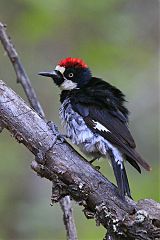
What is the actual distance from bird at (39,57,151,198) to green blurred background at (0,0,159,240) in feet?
3.84

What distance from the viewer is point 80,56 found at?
5383 millimetres

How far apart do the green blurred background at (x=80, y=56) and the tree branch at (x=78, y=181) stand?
64.4 inches

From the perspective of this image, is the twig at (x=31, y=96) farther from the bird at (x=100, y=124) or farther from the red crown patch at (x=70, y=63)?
the red crown patch at (x=70, y=63)

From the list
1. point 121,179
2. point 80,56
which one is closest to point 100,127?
point 121,179

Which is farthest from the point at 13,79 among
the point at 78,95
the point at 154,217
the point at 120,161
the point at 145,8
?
the point at 154,217

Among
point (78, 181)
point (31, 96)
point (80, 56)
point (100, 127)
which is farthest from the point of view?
point (80, 56)

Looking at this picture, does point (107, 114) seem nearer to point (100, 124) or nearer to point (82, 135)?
point (100, 124)

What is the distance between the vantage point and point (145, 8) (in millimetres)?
5949

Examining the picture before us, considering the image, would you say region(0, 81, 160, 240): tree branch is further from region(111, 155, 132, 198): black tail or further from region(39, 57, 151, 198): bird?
region(39, 57, 151, 198): bird

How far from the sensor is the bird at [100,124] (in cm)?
322

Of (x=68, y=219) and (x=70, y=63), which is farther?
(x=70, y=63)

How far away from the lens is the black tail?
9.45 ft

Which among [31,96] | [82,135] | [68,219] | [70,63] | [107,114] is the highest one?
[70,63]

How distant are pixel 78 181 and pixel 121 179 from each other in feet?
1.40
